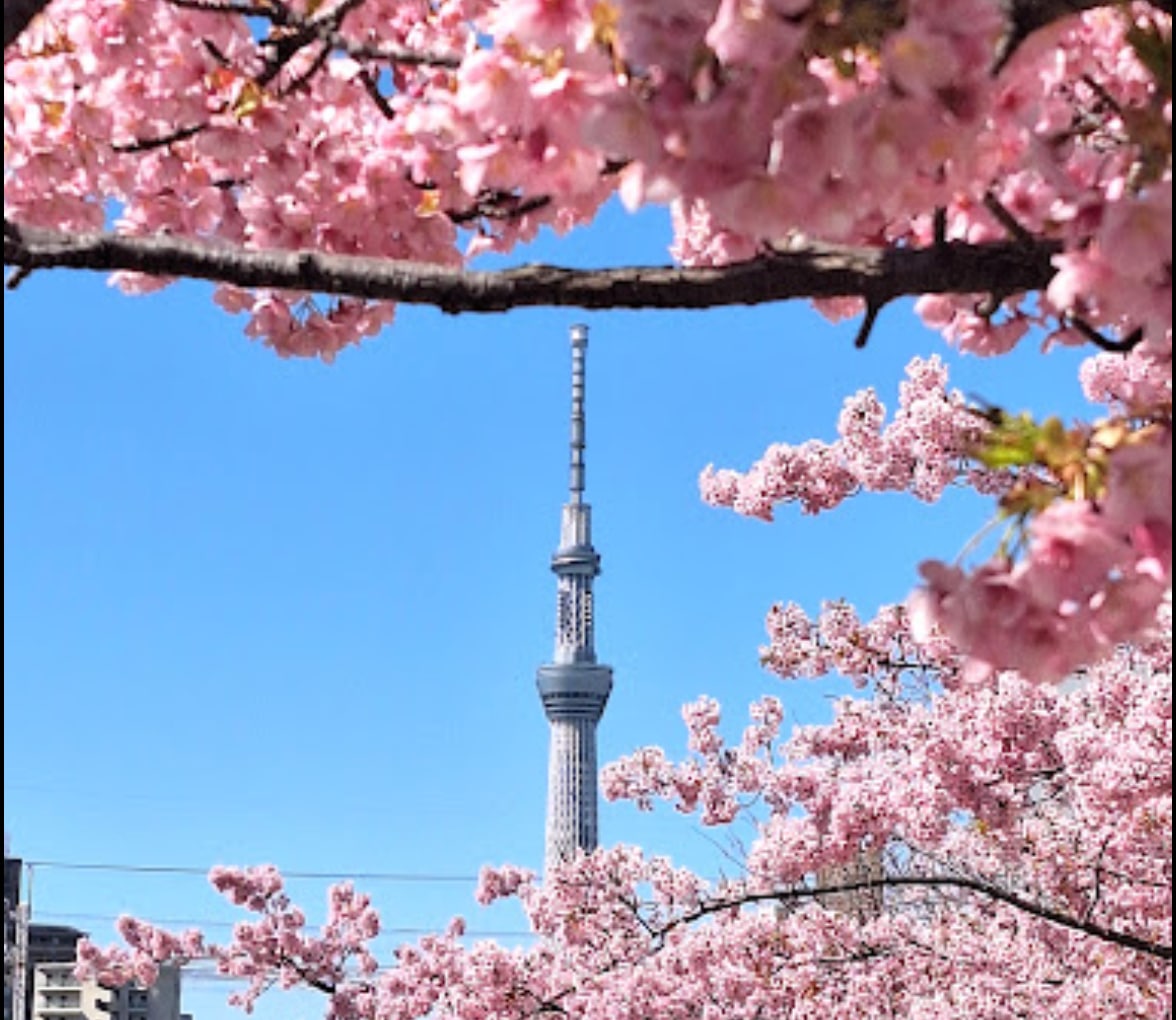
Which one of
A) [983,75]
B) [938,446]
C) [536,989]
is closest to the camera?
[983,75]

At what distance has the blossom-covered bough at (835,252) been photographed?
252 centimetres

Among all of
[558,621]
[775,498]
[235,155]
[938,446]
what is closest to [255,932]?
[775,498]

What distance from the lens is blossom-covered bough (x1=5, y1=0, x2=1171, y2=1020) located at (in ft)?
8.27

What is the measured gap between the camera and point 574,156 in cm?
303

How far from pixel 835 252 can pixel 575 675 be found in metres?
76.1

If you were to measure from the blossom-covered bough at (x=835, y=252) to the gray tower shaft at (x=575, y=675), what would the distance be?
198ft

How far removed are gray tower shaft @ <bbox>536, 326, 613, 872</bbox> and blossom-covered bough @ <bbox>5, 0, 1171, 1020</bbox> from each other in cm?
6047

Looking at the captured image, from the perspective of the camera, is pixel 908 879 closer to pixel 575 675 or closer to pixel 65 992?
pixel 575 675

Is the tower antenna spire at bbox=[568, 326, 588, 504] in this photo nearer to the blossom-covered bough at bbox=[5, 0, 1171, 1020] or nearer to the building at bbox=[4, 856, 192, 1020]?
the building at bbox=[4, 856, 192, 1020]

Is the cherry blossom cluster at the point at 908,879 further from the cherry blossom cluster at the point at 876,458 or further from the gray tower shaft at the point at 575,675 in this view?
the gray tower shaft at the point at 575,675

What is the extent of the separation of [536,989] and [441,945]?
4.77 m

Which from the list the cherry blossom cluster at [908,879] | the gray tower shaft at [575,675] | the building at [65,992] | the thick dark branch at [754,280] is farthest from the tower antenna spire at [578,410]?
the thick dark branch at [754,280]

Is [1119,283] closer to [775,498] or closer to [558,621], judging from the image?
[775,498]

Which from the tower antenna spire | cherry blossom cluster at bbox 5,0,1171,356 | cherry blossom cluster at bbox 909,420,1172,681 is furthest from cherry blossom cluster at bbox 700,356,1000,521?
the tower antenna spire
